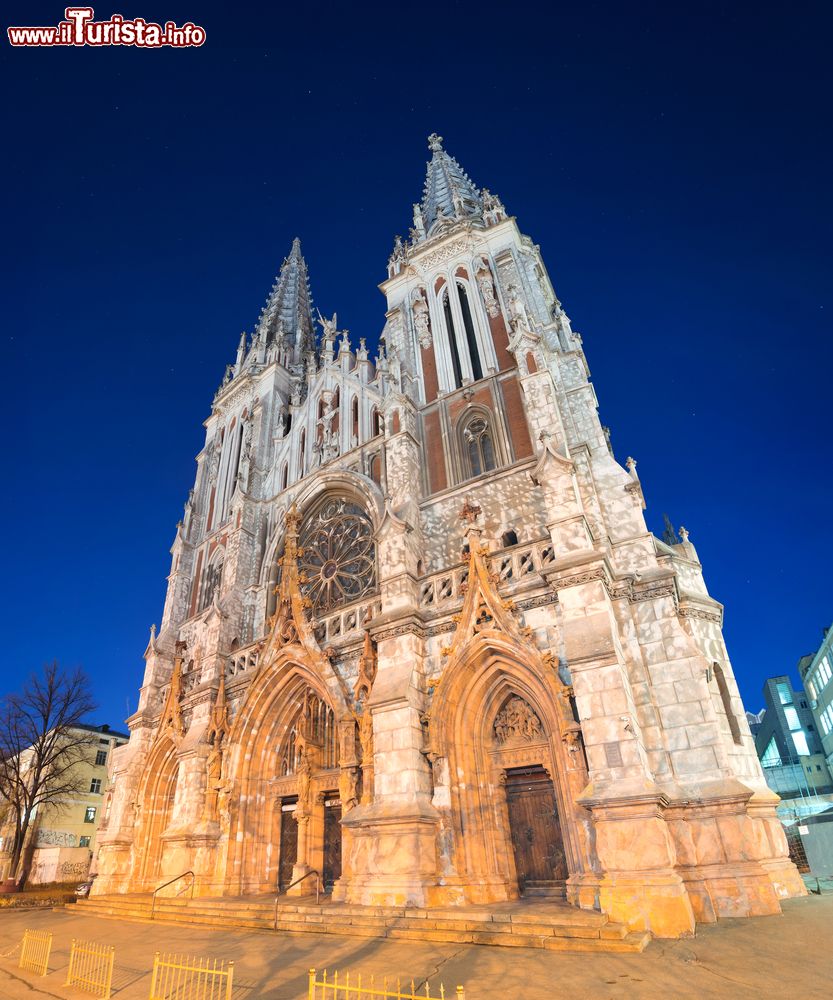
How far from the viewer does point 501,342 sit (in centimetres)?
2169

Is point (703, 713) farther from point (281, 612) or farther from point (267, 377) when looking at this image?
point (267, 377)

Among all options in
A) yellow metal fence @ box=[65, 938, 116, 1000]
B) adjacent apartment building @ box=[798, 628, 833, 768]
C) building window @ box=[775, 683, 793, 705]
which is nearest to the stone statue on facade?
yellow metal fence @ box=[65, 938, 116, 1000]

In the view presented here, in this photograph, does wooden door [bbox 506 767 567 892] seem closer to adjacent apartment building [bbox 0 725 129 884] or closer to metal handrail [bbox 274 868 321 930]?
metal handrail [bbox 274 868 321 930]

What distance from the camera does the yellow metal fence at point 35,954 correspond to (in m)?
9.35

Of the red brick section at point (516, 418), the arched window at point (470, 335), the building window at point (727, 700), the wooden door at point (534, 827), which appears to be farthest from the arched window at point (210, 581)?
the building window at point (727, 700)

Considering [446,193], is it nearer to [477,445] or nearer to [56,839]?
[477,445]

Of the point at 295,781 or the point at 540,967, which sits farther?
the point at 295,781

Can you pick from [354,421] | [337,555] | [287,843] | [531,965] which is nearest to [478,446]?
[337,555]

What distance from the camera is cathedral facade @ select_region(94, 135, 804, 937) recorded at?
1203cm

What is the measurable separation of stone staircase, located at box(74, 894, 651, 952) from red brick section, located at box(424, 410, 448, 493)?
11.6m

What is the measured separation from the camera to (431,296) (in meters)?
25.1

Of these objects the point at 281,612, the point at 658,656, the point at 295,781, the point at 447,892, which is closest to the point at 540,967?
the point at 447,892

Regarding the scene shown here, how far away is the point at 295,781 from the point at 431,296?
19104 millimetres

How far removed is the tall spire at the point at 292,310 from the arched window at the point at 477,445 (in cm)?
1750
